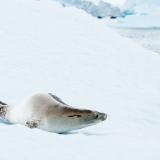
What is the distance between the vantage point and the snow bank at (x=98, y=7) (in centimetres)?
3209

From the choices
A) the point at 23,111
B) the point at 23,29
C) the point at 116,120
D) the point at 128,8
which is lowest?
the point at 116,120

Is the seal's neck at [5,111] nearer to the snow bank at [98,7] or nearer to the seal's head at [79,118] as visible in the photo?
the seal's head at [79,118]

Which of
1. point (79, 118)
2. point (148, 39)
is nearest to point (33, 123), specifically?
point (79, 118)

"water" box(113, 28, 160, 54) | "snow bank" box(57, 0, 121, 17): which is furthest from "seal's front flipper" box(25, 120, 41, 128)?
"snow bank" box(57, 0, 121, 17)

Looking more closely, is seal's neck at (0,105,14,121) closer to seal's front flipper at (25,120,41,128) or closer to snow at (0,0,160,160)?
seal's front flipper at (25,120,41,128)

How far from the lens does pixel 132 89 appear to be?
4.81 metres

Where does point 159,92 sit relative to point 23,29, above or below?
below

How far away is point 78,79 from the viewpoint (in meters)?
4.86

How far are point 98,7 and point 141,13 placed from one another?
7492 millimetres

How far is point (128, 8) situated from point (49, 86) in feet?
85.9

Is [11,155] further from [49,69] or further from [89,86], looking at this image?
[49,69]

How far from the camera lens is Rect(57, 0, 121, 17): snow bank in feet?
105

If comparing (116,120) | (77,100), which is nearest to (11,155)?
(116,120)

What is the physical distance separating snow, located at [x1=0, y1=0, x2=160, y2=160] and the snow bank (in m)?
24.7
